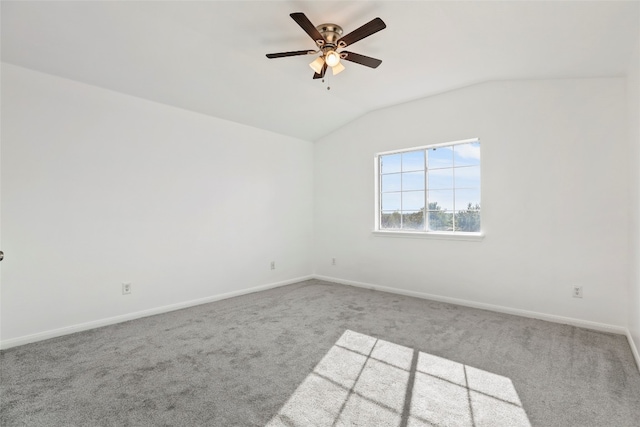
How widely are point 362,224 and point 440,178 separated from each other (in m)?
1.35

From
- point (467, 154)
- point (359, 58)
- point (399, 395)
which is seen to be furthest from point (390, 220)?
point (399, 395)

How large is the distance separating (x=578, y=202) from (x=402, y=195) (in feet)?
6.63

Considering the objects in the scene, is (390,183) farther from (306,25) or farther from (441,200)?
(306,25)

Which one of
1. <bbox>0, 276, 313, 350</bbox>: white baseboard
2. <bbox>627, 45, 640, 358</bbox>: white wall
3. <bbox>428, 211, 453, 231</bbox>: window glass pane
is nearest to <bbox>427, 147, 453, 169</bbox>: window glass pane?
<bbox>428, 211, 453, 231</bbox>: window glass pane

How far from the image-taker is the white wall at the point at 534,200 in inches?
120

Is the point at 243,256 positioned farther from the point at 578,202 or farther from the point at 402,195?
the point at 578,202

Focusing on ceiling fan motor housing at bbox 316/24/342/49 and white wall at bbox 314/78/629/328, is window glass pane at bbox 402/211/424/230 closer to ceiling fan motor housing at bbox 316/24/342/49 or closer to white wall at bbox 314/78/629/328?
white wall at bbox 314/78/629/328

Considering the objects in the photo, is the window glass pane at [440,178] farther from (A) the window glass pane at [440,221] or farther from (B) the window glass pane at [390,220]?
(B) the window glass pane at [390,220]

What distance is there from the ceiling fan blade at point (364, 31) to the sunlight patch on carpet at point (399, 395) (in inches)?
96.3

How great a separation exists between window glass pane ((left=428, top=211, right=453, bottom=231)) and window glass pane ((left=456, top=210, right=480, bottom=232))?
10 centimetres

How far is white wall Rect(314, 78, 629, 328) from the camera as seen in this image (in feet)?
10.0

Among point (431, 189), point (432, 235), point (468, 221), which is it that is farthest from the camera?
point (431, 189)

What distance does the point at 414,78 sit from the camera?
3.59 meters

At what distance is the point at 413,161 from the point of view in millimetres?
4516
